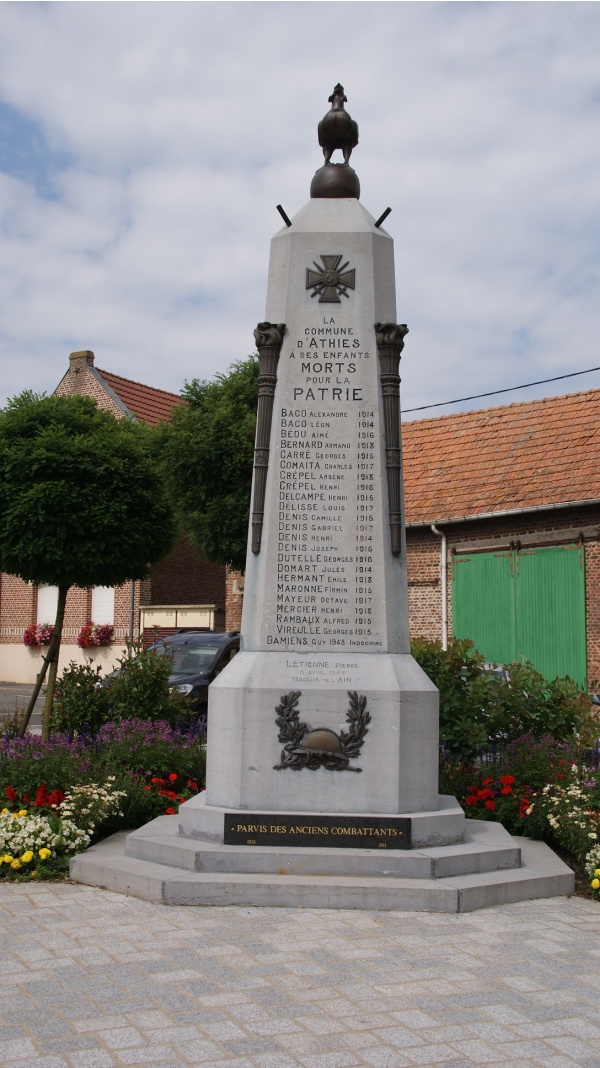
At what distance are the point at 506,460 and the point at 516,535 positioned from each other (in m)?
1.87

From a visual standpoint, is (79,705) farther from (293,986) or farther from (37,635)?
(37,635)

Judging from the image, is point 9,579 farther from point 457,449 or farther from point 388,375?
point 388,375

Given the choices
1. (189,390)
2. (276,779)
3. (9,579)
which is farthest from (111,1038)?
(9,579)

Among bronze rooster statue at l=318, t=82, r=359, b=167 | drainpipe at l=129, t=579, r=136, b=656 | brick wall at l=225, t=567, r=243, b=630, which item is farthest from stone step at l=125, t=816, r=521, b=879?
drainpipe at l=129, t=579, r=136, b=656

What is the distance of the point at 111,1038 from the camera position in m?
3.59

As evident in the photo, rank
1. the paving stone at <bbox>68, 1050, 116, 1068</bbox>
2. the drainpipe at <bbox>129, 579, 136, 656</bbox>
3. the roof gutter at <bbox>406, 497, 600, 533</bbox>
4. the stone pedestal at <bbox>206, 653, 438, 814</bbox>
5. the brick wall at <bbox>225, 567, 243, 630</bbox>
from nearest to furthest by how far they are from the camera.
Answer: the paving stone at <bbox>68, 1050, 116, 1068</bbox>, the stone pedestal at <bbox>206, 653, 438, 814</bbox>, the roof gutter at <bbox>406, 497, 600, 533</bbox>, the brick wall at <bbox>225, 567, 243, 630</bbox>, the drainpipe at <bbox>129, 579, 136, 656</bbox>

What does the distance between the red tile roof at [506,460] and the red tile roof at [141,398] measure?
394 inches

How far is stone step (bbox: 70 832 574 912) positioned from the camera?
534cm

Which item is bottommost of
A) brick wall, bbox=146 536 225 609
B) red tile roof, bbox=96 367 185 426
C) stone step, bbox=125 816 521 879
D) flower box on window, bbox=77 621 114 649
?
stone step, bbox=125 816 521 879

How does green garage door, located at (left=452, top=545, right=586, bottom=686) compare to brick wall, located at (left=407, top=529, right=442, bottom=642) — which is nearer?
green garage door, located at (left=452, top=545, right=586, bottom=686)

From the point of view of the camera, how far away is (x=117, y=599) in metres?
27.6

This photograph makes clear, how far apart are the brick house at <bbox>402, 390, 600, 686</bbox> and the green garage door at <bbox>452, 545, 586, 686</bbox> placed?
0.06 feet

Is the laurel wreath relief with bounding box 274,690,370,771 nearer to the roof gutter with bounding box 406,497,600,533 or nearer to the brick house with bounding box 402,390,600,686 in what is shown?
the brick house with bounding box 402,390,600,686

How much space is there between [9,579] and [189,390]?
417 inches
